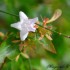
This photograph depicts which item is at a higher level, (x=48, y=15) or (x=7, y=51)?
(x=48, y=15)

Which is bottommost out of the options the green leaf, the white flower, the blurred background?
the green leaf

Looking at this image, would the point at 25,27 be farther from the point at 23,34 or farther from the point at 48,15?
the point at 48,15

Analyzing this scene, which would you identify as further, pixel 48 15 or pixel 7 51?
pixel 48 15

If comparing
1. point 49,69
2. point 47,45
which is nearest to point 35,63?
point 49,69

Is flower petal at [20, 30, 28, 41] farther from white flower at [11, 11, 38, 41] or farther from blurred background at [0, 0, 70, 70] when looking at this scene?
blurred background at [0, 0, 70, 70]

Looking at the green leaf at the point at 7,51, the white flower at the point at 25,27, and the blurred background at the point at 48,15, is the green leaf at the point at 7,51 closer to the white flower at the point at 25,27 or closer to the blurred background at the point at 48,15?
the white flower at the point at 25,27

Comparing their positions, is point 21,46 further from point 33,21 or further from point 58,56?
point 58,56

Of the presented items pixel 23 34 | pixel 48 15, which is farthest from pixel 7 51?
pixel 48 15

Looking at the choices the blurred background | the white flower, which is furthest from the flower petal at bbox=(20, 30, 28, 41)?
the blurred background

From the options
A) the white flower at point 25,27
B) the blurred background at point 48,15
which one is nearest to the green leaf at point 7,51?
the white flower at point 25,27

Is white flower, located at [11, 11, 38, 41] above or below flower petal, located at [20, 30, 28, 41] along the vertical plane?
above

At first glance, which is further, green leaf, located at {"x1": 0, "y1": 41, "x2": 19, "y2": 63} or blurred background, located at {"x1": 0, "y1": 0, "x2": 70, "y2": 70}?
blurred background, located at {"x1": 0, "y1": 0, "x2": 70, "y2": 70}

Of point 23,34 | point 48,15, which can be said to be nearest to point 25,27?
point 23,34
